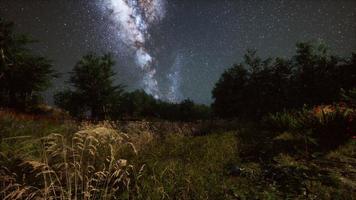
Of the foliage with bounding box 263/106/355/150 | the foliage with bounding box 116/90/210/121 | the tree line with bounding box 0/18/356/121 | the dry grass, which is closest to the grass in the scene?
the dry grass

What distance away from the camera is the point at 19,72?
68.9 feet

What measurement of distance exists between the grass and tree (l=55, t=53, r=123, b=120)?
2170cm

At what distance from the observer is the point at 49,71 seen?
2192 cm

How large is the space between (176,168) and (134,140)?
2.53 metres

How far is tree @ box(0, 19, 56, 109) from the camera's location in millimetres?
20656

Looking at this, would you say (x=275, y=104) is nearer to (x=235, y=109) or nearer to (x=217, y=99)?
(x=235, y=109)

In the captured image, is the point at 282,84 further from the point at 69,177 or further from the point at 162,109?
the point at 69,177

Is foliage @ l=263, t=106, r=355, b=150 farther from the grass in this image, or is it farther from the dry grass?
→ the dry grass

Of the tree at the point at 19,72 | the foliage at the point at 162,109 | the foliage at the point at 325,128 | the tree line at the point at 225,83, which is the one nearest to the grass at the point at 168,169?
the foliage at the point at 325,128

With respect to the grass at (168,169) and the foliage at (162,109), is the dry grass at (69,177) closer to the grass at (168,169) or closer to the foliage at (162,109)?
the grass at (168,169)

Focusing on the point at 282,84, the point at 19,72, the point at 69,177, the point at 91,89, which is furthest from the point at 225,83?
the point at 69,177

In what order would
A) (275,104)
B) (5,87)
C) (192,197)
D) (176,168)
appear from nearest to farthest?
(192,197), (176,168), (5,87), (275,104)

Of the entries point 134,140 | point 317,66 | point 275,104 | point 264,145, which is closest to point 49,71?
point 134,140

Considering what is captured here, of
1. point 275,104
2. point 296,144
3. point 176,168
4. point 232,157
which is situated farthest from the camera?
point 275,104
